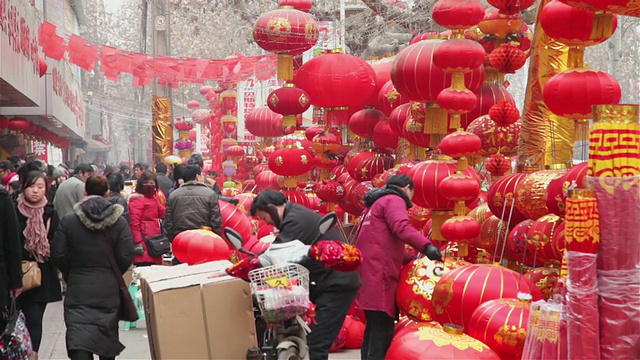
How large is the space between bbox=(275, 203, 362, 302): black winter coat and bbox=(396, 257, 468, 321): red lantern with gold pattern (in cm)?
64

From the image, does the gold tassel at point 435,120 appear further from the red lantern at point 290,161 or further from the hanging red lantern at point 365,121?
the red lantern at point 290,161

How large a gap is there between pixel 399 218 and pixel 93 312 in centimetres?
248

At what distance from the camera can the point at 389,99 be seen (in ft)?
41.4

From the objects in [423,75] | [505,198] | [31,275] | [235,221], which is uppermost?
[423,75]

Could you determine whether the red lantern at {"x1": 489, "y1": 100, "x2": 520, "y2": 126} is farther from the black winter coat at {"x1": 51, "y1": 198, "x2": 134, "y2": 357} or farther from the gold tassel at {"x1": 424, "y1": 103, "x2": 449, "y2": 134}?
the black winter coat at {"x1": 51, "y1": 198, "x2": 134, "y2": 357}

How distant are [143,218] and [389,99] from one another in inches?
152

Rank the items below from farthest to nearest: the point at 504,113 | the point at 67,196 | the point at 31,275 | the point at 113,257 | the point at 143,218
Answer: the point at 67,196 → the point at 143,218 → the point at 504,113 → the point at 31,275 → the point at 113,257

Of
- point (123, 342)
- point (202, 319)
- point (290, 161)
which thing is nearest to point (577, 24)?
point (202, 319)

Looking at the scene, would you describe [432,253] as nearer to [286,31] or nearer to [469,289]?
[469,289]

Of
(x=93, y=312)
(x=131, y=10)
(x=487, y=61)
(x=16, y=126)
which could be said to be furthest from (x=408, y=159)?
(x=131, y=10)

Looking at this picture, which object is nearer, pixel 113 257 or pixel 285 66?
pixel 113 257

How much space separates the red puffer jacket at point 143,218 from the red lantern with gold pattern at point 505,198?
406 cm

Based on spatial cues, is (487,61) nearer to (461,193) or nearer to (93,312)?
(461,193)

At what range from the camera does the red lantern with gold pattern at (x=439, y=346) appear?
599cm
